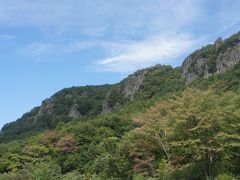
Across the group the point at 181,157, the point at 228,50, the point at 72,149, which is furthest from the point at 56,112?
the point at 181,157

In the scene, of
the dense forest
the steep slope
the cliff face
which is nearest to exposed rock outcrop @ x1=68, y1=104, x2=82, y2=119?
the steep slope

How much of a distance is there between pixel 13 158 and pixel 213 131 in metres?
32.3

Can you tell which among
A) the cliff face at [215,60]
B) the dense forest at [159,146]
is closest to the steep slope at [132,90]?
the cliff face at [215,60]

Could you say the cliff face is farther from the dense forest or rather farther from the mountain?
the dense forest

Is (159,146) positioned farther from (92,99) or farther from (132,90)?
(92,99)

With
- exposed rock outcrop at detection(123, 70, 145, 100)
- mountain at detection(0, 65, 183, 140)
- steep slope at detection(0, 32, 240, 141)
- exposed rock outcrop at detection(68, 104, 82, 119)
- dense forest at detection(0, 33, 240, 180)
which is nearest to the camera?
dense forest at detection(0, 33, 240, 180)

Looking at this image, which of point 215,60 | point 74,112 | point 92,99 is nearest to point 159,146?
point 215,60

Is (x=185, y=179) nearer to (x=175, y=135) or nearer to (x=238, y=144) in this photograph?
(x=175, y=135)

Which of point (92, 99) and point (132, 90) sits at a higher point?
point (92, 99)

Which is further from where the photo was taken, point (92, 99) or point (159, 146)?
point (92, 99)

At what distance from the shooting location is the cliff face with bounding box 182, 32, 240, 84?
8169 centimetres

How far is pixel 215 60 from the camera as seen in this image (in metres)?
86.6

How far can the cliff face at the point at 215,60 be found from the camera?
3216 inches

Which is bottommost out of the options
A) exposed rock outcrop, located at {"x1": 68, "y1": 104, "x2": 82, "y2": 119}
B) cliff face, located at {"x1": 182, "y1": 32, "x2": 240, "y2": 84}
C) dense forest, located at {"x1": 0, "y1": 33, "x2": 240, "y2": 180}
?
dense forest, located at {"x1": 0, "y1": 33, "x2": 240, "y2": 180}
